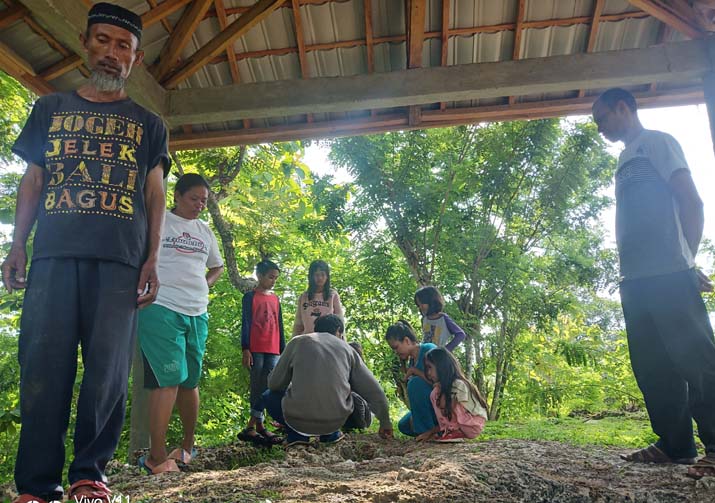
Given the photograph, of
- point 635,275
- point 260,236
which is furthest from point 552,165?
point 635,275

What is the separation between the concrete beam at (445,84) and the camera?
4223 millimetres

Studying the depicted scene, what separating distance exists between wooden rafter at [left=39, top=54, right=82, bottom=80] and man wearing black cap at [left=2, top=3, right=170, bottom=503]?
2604mm

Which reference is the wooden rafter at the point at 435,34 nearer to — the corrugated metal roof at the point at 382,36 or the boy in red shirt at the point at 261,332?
the corrugated metal roof at the point at 382,36

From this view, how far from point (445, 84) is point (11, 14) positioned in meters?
3.28

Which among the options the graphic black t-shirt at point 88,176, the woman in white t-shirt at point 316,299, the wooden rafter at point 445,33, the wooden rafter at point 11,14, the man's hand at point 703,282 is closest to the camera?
A: the graphic black t-shirt at point 88,176

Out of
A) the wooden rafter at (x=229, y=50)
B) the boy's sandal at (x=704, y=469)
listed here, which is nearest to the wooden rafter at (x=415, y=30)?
the wooden rafter at (x=229, y=50)

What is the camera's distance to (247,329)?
4727mm

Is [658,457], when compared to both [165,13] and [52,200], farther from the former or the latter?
[165,13]

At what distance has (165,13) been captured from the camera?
13.3 ft

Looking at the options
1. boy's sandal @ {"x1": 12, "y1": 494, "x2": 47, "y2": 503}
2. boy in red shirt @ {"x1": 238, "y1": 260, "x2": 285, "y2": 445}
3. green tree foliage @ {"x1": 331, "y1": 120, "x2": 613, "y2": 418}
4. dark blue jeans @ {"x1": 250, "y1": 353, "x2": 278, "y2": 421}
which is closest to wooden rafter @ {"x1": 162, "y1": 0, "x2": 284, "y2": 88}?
boy in red shirt @ {"x1": 238, "y1": 260, "x2": 285, "y2": 445}

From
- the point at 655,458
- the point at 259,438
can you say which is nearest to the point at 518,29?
the point at 655,458

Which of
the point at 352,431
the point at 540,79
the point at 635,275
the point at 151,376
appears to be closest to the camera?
the point at 635,275

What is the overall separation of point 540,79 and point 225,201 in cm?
640

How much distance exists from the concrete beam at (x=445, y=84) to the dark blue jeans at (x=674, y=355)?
217 cm
